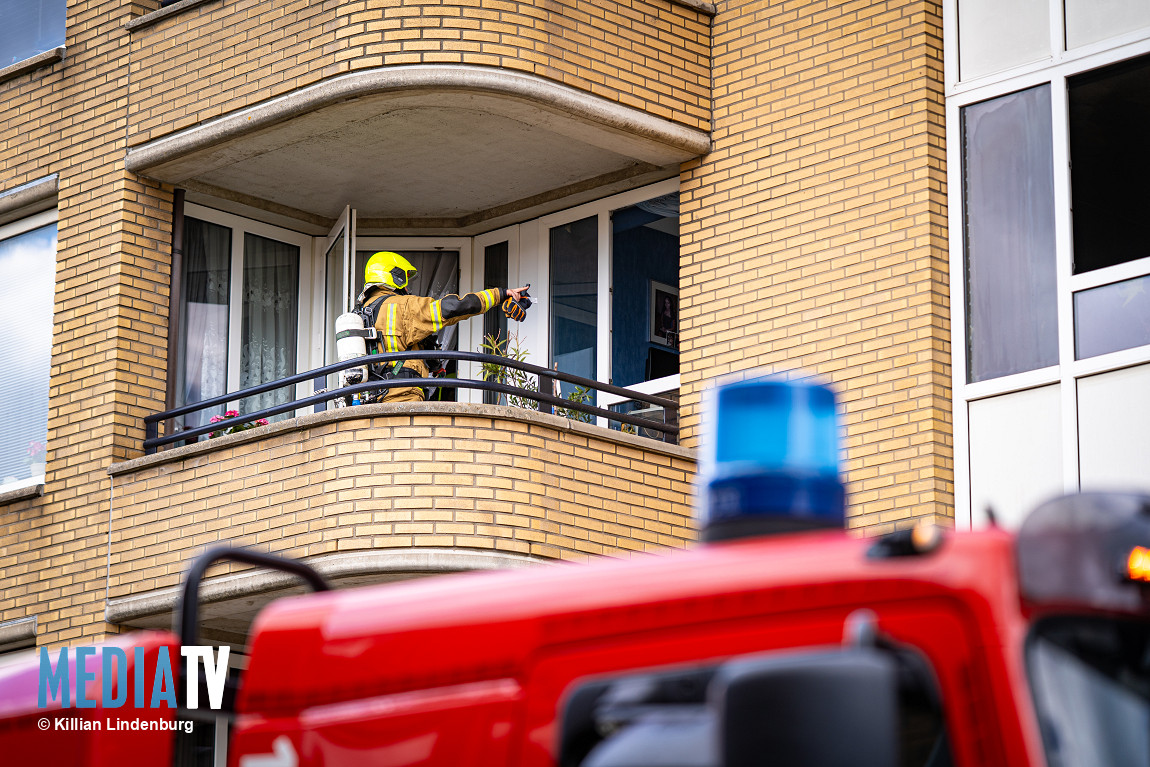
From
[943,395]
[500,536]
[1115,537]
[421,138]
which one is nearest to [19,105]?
[421,138]

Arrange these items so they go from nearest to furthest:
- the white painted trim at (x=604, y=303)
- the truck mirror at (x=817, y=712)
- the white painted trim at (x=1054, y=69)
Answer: the truck mirror at (x=817, y=712)
the white painted trim at (x=1054, y=69)
the white painted trim at (x=604, y=303)

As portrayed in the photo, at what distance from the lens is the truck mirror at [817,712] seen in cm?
243

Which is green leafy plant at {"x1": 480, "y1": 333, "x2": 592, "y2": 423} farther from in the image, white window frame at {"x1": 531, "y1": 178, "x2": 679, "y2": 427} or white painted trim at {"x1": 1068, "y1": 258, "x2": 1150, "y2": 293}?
white painted trim at {"x1": 1068, "y1": 258, "x2": 1150, "y2": 293}

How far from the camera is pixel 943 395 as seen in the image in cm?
1101

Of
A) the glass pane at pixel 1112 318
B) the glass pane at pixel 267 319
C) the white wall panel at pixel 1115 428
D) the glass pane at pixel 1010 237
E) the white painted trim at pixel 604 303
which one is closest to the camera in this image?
the white wall panel at pixel 1115 428

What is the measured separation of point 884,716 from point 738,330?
971 centimetres

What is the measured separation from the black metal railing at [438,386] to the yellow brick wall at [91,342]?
17.7 inches

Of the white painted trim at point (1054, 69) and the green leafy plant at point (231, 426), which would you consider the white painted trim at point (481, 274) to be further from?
the white painted trim at point (1054, 69)

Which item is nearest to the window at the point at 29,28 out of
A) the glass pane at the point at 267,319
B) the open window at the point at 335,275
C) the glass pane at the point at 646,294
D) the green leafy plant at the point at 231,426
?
the glass pane at the point at 267,319

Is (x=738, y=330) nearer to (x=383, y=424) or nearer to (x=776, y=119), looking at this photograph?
(x=776, y=119)

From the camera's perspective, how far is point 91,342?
1282 cm

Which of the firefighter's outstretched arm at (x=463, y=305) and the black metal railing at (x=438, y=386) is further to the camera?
the firefighter's outstretched arm at (x=463, y=305)

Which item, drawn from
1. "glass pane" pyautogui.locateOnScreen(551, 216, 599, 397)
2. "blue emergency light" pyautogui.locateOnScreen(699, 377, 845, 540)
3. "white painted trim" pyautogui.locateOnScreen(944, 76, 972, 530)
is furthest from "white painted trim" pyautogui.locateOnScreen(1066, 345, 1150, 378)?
"blue emergency light" pyautogui.locateOnScreen(699, 377, 845, 540)

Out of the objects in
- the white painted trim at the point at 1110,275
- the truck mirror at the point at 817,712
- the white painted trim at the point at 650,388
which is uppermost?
the white painted trim at the point at 1110,275
